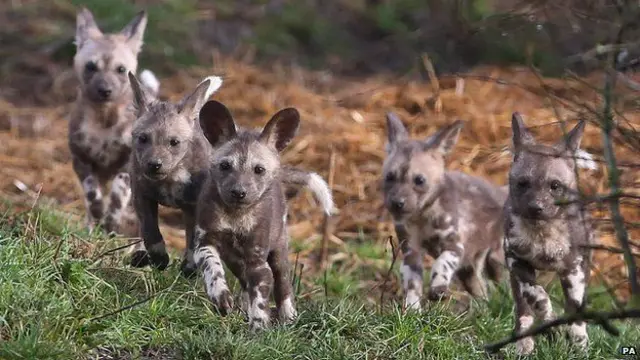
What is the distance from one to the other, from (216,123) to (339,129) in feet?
15.4

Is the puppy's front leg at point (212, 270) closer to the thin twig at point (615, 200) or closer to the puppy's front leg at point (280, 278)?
the puppy's front leg at point (280, 278)

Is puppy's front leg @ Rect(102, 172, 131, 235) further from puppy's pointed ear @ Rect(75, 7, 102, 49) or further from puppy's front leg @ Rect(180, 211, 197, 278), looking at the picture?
puppy's front leg @ Rect(180, 211, 197, 278)

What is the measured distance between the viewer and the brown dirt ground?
9.86m

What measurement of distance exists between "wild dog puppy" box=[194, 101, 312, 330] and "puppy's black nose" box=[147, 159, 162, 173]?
0.87 ft

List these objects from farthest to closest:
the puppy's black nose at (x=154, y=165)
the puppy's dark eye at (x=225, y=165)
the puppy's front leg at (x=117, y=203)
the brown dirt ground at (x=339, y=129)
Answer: the brown dirt ground at (x=339, y=129), the puppy's front leg at (x=117, y=203), the puppy's black nose at (x=154, y=165), the puppy's dark eye at (x=225, y=165)

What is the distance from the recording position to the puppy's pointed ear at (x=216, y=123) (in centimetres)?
644

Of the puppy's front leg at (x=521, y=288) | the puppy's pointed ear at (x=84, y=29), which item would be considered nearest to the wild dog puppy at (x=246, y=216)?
the puppy's front leg at (x=521, y=288)

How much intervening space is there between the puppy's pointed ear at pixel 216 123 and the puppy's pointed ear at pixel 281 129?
17 centimetres

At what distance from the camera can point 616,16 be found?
5.09 metres

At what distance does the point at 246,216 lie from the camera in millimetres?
6309

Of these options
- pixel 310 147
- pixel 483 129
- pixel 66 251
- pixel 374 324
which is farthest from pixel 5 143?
pixel 374 324

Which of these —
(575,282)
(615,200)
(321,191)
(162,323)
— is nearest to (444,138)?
(321,191)

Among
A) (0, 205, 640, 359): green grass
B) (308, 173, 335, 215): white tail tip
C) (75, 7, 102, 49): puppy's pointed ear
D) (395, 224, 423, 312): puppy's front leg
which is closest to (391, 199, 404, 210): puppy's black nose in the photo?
(395, 224, 423, 312): puppy's front leg

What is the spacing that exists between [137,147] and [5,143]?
4.74 meters
